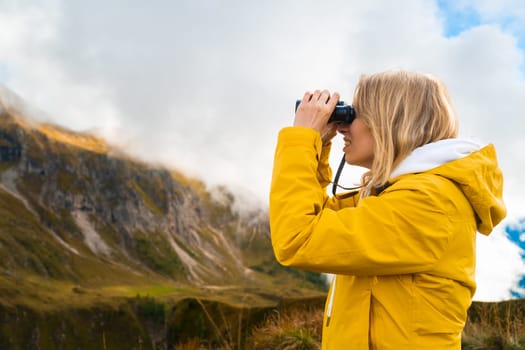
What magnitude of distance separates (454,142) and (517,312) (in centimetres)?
829

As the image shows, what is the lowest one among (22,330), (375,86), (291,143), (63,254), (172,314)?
(22,330)

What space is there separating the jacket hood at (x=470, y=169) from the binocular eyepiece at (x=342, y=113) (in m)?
0.43

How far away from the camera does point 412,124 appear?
2885 mm

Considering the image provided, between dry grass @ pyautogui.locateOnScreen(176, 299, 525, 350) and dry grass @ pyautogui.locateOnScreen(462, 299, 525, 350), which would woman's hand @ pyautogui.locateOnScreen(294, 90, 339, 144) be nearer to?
dry grass @ pyautogui.locateOnScreen(176, 299, 525, 350)

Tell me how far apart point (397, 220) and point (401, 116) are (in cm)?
69

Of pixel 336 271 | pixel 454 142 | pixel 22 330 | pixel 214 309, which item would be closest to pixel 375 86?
pixel 454 142

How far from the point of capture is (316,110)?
118 inches

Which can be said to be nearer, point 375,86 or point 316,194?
point 316,194

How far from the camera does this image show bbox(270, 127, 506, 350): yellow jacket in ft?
8.30

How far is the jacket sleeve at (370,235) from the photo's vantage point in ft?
8.26

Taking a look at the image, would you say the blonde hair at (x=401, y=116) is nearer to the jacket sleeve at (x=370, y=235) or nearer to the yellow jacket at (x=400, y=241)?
the yellow jacket at (x=400, y=241)

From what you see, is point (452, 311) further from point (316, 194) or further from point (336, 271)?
point (316, 194)

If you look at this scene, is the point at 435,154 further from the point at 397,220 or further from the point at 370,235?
the point at 370,235

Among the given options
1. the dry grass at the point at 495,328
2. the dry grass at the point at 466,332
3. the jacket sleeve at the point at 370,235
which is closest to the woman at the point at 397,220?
the jacket sleeve at the point at 370,235
